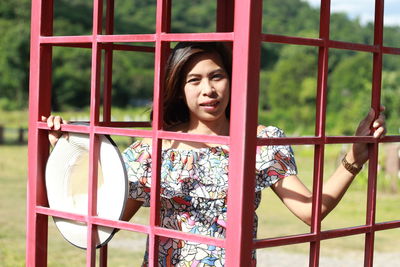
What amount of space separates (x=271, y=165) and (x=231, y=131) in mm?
525

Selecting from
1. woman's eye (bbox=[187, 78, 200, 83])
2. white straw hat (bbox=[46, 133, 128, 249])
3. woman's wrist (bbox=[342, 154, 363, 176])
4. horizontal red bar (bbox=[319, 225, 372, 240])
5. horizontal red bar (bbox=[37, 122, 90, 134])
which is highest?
woman's eye (bbox=[187, 78, 200, 83])

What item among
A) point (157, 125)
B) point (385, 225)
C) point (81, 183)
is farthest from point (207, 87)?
point (385, 225)

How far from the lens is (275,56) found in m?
53.3

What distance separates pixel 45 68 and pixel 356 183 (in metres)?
12.9

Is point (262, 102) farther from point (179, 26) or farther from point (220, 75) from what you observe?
point (220, 75)

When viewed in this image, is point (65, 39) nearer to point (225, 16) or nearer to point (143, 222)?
point (225, 16)

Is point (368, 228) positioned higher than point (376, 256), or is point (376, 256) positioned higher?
point (368, 228)

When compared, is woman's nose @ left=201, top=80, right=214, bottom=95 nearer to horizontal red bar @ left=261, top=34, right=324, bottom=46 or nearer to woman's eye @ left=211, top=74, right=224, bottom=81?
woman's eye @ left=211, top=74, right=224, bottom=81

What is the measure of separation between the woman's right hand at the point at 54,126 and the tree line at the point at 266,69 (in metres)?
25.3

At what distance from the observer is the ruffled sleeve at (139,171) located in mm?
3262

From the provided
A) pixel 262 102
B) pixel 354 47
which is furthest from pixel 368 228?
pixel 262 102

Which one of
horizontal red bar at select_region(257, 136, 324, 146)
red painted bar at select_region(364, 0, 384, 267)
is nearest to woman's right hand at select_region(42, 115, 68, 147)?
horizontal red bar at select_region(257, 136, 324, 146)

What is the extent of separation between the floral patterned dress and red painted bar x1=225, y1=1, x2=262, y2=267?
19.4 inches

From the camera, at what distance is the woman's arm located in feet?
10.0
